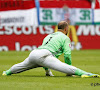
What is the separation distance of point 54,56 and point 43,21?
1512 cm

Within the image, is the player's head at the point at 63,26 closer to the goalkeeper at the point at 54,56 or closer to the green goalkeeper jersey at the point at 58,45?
the goalkeeper at the point at 54,56

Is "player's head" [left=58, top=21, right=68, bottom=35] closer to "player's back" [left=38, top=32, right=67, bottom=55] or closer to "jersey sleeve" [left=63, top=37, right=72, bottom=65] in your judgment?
→ "player's back" [left=38, top=32, right=67, bottom=55]

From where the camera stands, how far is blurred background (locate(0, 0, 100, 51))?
23234mm

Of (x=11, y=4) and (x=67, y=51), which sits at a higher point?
(x=11, y=4)

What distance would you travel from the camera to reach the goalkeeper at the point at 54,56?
914 cm

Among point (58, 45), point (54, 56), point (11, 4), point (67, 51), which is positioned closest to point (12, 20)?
point (11, 4)

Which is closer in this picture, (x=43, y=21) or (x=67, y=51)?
(x=67, y=51)

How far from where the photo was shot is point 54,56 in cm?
946

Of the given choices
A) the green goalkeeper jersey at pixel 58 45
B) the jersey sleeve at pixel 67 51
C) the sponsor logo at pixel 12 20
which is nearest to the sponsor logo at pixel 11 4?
the sponsor logo at pixel 12 20

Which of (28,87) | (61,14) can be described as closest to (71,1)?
(61,14)

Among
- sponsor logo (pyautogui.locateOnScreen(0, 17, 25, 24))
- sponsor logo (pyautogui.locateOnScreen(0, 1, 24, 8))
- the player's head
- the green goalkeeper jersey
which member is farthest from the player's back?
sponsor logo (pyautogui.locateOnScreen(0, 1, 24, 8))

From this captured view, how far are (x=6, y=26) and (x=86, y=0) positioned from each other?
19.6ft

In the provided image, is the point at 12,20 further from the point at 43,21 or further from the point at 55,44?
the point at 55,44

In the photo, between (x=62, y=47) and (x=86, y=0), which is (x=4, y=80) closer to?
(x=62, y=47)
